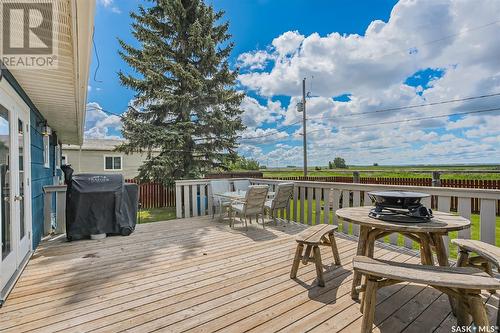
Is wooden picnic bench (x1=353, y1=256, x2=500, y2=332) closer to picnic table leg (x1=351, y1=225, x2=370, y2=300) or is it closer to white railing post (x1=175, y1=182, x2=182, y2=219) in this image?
picnic table leg (x1=351, y1=225, x2=370, y2=300)

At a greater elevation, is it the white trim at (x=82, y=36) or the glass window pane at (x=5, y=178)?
the white trim at (x=82, y=36)

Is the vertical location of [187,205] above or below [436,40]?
below

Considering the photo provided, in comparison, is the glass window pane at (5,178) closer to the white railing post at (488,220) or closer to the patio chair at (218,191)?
the patio chair at (218,191)

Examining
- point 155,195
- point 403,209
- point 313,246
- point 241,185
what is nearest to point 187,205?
point 241,185

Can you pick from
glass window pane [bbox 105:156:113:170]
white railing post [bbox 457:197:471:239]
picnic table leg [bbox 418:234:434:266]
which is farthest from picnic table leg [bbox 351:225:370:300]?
glass window pane [bbox 105:156:113:170]

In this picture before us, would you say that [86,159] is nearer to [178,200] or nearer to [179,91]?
[179,91]

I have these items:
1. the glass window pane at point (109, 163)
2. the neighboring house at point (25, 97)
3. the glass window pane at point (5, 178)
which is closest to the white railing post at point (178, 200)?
the neighboring house at point (25, 97)

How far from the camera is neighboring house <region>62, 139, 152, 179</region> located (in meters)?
15.4

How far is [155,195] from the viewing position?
982 cm

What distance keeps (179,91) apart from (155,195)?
14.3ft

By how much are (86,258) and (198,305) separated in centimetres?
217

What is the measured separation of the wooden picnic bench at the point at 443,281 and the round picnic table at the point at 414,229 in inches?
14.2

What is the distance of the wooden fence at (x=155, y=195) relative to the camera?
9.66 meters

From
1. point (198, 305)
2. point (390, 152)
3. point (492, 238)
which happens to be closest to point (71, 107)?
point (198, 305)
